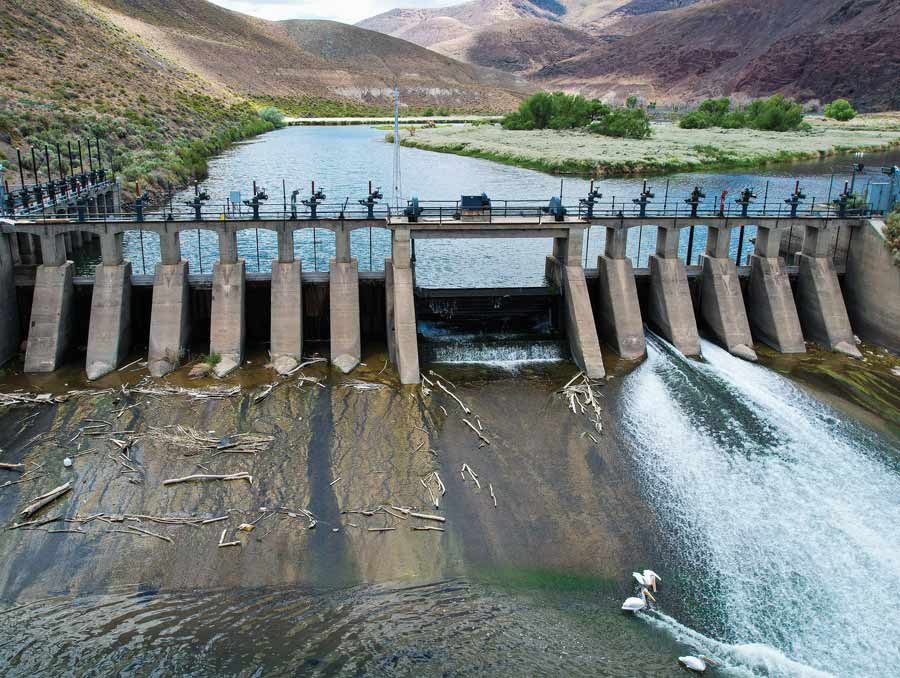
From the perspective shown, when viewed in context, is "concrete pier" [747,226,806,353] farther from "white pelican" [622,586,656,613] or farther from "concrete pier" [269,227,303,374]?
"concrete pier" [269,227,303,374]

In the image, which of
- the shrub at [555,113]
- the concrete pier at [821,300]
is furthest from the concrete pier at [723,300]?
the shrub at [555,113]

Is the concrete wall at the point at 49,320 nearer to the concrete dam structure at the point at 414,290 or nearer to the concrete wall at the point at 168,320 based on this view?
the concrete dam structure at the point at 414,290

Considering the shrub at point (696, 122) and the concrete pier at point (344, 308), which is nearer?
the concrete pier at point (344, 308)

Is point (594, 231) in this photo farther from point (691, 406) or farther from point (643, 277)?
point (691, 406)

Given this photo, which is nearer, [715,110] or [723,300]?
[723,300]

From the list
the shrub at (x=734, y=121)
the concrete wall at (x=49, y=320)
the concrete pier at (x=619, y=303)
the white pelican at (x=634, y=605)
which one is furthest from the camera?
the shrub at (x=734, y=121)

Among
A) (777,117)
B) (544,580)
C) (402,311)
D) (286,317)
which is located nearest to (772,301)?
(402,311)

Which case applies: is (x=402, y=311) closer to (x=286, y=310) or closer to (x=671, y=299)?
(x=286, y=310)
